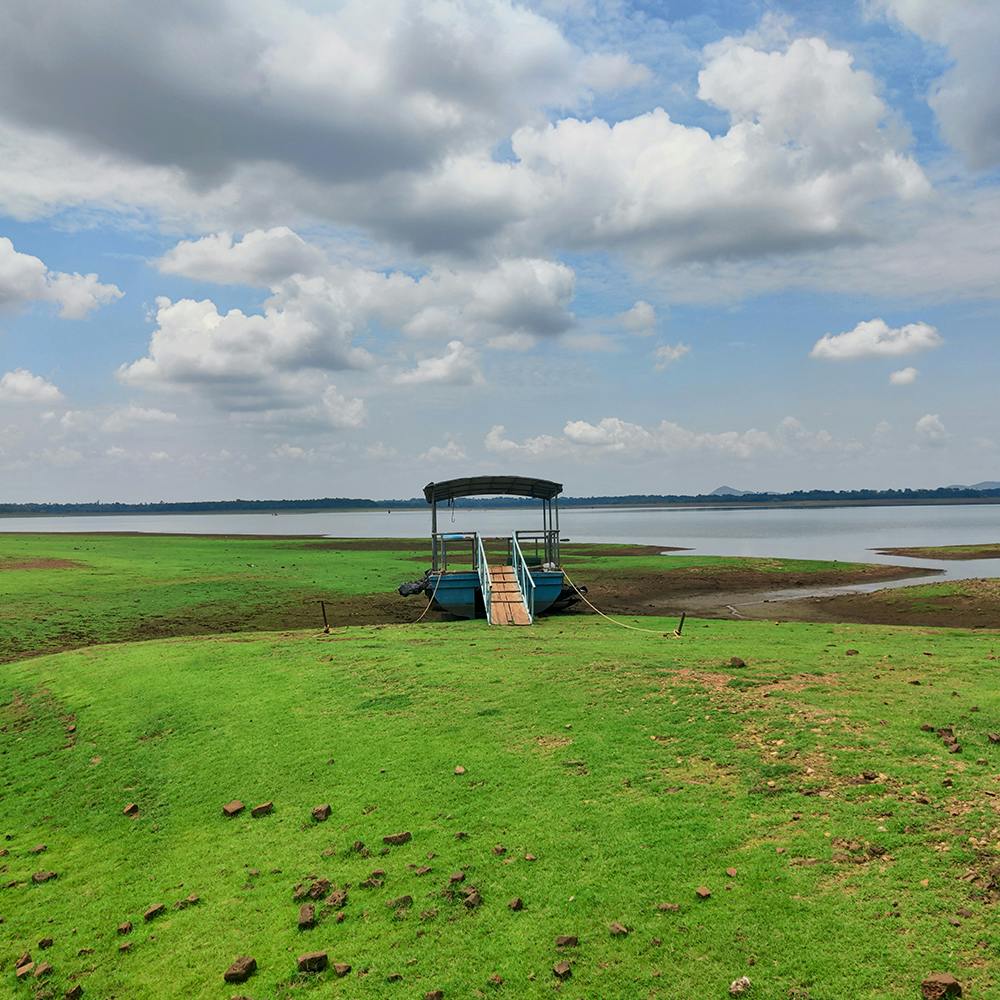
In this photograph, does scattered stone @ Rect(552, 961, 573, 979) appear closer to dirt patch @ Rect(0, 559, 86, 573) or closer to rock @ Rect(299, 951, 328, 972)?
rock @ Rect(299, 951, 328, 972)

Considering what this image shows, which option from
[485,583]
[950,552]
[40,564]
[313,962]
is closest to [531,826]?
[313,962]

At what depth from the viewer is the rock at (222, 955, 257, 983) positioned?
5.61 meters

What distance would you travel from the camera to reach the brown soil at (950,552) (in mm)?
58844

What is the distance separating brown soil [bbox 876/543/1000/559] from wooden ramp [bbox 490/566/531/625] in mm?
45944

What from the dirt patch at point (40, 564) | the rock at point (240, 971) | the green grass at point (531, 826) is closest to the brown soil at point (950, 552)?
the green grass at point (531, 826)

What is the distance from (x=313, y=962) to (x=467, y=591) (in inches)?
839

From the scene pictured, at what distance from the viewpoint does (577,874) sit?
6.38 m

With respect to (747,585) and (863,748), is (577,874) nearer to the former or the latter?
(863,748)

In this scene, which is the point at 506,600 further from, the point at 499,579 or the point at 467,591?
the point at 499,579

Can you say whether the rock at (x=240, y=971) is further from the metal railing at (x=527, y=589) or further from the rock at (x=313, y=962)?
the metal railing at (x=527, y=589)

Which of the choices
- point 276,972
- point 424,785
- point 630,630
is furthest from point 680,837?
point 630,630

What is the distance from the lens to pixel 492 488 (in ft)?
101

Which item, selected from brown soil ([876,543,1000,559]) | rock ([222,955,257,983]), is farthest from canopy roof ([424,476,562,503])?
brown soil ([876,543,1000,559])

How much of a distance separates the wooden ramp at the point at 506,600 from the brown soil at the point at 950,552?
45.9 meters
